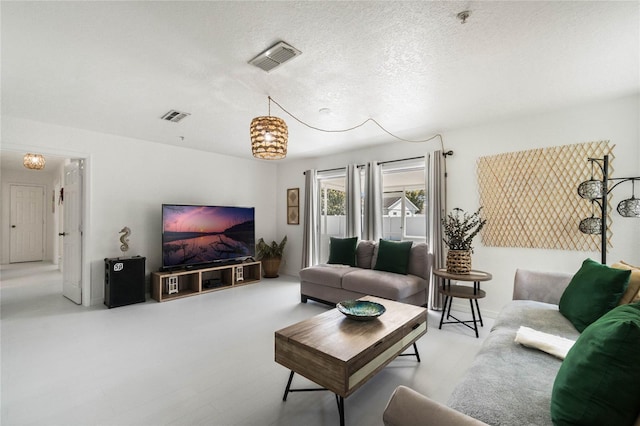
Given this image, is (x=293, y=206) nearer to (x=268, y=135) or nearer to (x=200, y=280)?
(x=200, y=280)

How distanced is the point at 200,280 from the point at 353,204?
9.39ft

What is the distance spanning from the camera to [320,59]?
2111 mm

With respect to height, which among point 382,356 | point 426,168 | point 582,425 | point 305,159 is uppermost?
point 305,159

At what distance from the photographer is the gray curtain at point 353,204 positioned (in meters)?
4.77

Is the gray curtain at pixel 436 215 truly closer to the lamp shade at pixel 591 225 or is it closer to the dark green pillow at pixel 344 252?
the dark green pillow at pixel 344 252

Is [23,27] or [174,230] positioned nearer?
[23,27]

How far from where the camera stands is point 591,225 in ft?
9.36

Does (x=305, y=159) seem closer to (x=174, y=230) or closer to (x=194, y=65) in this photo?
(x=174, y=230)

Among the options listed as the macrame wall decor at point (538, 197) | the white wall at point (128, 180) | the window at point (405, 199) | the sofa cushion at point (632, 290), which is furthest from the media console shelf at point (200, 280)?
the sofa cushion at point (632, 290)

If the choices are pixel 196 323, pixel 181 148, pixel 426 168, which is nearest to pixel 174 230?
pixel 181 148

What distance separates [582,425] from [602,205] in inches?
109

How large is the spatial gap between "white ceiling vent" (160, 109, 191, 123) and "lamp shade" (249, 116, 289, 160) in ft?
4.53

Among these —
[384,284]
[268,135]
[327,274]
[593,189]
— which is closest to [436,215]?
[384,284]

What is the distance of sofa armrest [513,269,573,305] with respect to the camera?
245 centimetres
